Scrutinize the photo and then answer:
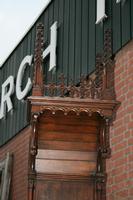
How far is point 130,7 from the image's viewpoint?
297 inches

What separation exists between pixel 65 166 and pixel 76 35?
3.33 m

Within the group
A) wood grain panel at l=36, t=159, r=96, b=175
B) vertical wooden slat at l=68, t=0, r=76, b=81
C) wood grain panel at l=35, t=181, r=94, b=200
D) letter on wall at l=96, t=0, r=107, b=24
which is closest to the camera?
wood grain panel at l=35, t=181, r=94, b=200

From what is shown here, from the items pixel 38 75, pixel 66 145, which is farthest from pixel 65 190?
pixel 38 75

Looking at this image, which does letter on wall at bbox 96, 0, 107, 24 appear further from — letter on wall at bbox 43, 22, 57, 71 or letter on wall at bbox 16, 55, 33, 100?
letter on wall at bbox 16, 55, 33, 100

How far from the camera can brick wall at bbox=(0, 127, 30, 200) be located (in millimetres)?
11945

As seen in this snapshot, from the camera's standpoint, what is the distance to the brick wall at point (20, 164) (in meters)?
11.9

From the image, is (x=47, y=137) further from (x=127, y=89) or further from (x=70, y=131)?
(x=127, y=89)

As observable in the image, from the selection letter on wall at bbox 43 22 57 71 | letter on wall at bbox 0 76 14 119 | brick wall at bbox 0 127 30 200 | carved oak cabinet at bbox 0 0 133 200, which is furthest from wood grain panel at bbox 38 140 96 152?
letter on wall at bbox 0 76 14 119

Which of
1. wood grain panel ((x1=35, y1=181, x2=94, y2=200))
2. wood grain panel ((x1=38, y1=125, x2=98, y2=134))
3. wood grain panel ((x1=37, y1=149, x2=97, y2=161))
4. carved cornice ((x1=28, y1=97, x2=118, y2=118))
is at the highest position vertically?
carved cornice ((x1=28, y1=97, x2=118, y2=118))

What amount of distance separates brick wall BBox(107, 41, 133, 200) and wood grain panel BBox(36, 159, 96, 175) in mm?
324

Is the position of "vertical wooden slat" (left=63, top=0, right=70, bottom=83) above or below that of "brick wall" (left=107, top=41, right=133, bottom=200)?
above

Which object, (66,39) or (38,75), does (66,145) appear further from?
(66,39)

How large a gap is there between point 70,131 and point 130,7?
6.98 ft

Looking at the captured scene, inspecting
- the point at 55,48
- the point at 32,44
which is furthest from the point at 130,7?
the point at 32,44
